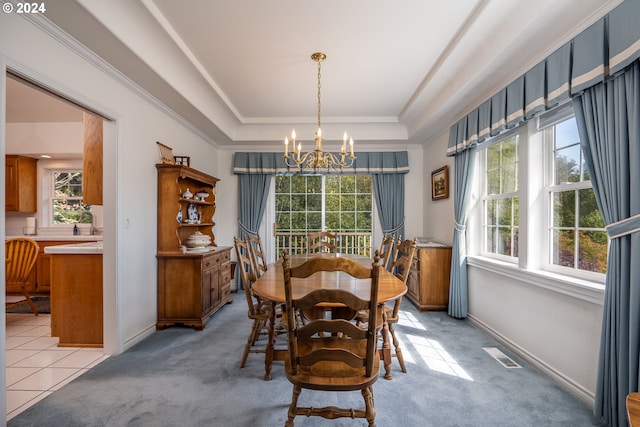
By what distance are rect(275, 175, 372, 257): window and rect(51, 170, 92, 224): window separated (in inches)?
136

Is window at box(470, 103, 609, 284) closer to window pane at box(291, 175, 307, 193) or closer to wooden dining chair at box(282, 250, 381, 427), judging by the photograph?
wooden dining chair at box(282, 250, 381, 427)

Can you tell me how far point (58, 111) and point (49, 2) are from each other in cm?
341

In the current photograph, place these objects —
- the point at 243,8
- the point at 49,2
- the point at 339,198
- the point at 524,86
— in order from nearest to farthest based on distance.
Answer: the point at 49,2
the point at 243,8
the point at 524,86
the point at 339,198

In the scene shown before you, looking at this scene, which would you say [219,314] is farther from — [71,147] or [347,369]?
[71,147]

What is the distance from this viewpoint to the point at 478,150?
3.54m

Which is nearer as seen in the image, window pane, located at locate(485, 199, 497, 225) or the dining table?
the dining table

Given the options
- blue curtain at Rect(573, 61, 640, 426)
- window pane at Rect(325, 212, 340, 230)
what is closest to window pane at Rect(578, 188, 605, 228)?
blue curtain at Rect(573, 61, 640, 426)

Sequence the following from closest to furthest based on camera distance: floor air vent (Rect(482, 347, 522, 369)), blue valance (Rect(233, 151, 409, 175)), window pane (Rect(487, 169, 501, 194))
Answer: floor air vent (Rect(482, 347, 522, 369)) → window pane (Rect(487, 169, 501, 194)) → blue valance (Rect(233, 151, 409, 175))

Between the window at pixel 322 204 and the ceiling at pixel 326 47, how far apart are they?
1.62 meters

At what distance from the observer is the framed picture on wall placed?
167 inches

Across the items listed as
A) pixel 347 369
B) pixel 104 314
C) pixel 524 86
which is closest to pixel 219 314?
pixel 104 314

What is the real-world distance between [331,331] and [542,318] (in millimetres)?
2029

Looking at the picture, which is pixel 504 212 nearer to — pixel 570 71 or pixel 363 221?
pixel 570 71

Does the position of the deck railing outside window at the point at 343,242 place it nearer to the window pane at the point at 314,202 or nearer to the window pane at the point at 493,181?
the window pane at the point at 314,202
